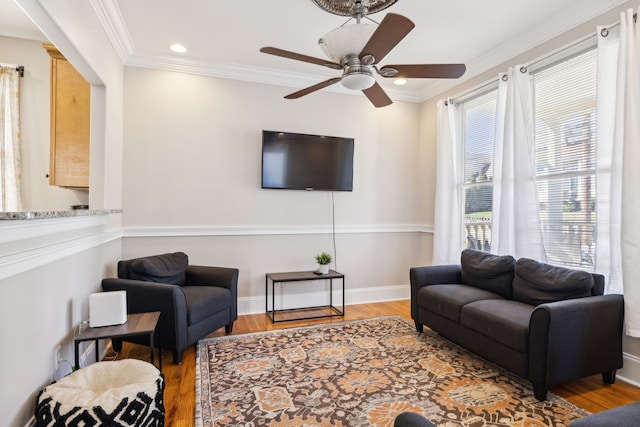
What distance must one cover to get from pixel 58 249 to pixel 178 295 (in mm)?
867

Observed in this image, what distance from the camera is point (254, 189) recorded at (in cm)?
389

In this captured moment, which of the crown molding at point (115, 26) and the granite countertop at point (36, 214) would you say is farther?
the crown molding at point (115, 26)

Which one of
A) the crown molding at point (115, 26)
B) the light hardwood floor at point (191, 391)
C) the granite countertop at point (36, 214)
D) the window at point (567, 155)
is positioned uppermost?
the crown molding at point (115, 26)

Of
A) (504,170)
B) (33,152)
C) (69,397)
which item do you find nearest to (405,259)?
(504,170)

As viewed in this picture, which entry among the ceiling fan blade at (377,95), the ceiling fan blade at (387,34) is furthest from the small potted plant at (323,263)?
the ceiling fan blade at (387,34)

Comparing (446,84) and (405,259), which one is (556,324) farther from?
(446,84)

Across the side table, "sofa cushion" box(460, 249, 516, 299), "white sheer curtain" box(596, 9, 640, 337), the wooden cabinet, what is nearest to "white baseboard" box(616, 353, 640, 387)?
"white sheer curtain" box(596, 9, 640, 337)

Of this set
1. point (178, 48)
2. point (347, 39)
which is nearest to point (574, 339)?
point (347, 39)

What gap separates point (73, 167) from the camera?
2.93m

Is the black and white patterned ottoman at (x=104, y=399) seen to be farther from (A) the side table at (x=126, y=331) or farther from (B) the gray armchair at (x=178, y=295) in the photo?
(B) the gray armchair at (x=178, y=295)

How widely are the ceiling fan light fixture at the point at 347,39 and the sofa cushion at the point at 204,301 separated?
221 cm

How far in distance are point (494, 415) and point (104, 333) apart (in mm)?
2503

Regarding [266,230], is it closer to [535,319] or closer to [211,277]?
[211,277]

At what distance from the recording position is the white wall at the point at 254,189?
352cm
